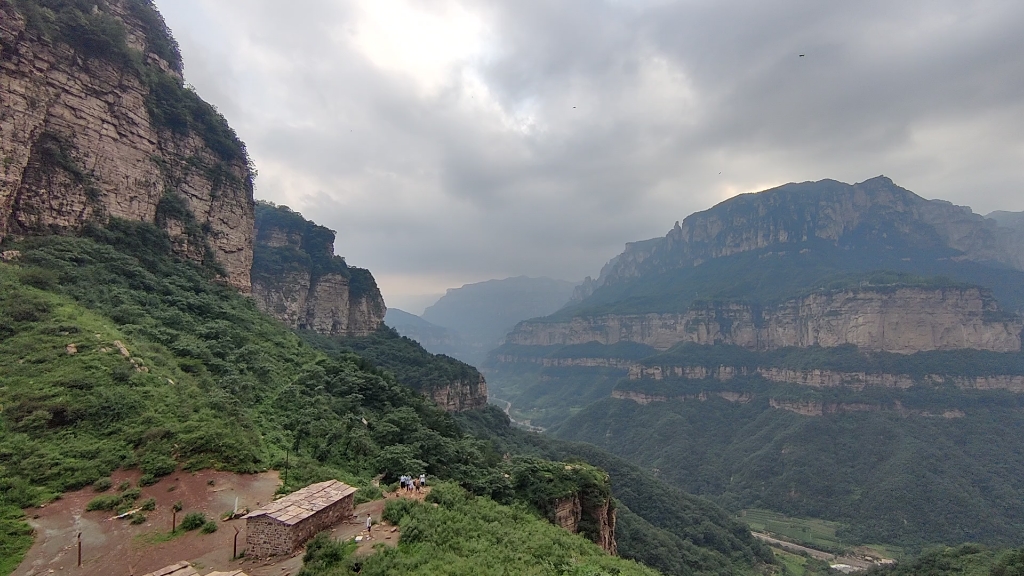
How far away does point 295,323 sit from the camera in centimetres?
8419

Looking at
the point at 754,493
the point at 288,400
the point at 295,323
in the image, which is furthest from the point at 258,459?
the point at 754,493

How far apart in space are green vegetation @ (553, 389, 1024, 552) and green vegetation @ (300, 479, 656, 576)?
91.0 metres

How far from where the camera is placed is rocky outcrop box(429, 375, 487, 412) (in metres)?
70.5

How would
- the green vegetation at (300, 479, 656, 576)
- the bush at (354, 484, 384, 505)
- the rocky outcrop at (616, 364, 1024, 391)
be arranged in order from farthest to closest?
the rocky outcrop at (616, 364, 1024, 391)
the bush at (354, 484, 384, 505)
the green vegetation at (300, 479, 656, 576)

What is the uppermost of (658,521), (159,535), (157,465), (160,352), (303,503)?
(160,352)

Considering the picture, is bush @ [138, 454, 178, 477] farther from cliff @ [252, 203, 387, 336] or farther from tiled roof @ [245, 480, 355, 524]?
cliff @ [252, 203, 387, 336]

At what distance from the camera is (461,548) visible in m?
14.6

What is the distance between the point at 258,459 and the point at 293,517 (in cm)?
822

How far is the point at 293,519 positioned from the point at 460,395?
211 ft

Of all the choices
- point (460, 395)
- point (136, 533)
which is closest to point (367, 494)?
point (136, 533)

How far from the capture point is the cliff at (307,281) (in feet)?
271

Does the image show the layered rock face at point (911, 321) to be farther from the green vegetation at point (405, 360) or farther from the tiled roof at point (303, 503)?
the tiled roof at point (303, 503)

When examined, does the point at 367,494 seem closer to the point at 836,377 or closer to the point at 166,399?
the point at 166,399

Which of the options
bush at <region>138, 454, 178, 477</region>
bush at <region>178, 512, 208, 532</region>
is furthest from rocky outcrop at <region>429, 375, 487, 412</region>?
bush at <region>178, 512, 208, 532</region>
